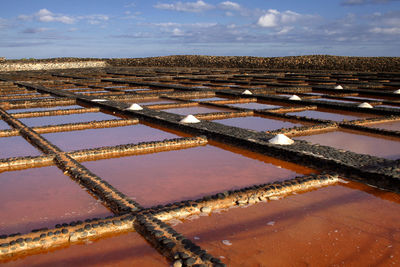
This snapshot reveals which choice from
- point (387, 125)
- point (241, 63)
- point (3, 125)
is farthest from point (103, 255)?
point (241, 63)

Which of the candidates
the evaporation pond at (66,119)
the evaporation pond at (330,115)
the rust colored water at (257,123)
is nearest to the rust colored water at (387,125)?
the evaporation pond at (330,115)

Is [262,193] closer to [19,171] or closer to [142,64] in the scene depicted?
[19,171]

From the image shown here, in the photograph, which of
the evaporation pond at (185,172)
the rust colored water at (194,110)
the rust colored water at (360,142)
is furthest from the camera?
the rust colored water at (194,110)

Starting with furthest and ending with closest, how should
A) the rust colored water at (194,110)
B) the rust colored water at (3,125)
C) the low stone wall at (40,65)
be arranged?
the low stone wall at (40,65)
the rust colored water at (194,110)
the rust colored water at (3,125)

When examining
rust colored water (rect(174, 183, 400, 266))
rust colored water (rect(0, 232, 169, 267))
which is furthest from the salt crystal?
rust colored water (rect(0, 232, 169, 267))

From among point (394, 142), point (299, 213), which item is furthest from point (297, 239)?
point (394, 142)

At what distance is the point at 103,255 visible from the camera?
1551mm

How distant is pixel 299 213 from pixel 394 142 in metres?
2.09

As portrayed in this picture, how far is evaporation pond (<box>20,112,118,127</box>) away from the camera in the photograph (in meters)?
4.89

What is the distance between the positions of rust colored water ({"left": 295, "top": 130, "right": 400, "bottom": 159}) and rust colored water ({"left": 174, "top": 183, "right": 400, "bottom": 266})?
1.09m

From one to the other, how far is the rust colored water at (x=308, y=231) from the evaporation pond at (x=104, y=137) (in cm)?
190

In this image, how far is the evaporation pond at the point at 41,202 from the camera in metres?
1.86

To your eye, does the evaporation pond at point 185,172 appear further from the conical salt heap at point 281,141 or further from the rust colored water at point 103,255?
the rust colored water at point 103,255

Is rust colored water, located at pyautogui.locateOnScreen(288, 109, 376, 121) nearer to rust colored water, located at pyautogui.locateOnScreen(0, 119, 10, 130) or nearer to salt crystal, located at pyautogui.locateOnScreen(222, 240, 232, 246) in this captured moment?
rust colored water, located at pyautogui.locateOnScreen(0, 119, 10, 130)
